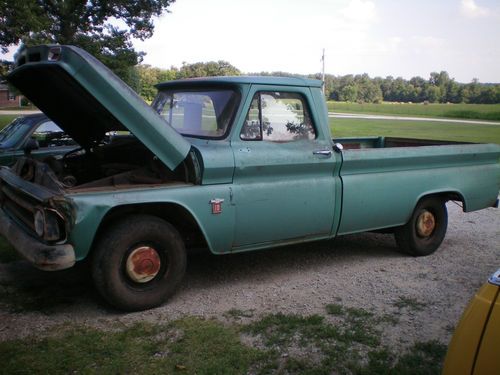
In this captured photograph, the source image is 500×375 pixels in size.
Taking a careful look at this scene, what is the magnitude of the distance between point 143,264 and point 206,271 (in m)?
1.25

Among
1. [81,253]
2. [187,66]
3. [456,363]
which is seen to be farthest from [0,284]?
[187,66]

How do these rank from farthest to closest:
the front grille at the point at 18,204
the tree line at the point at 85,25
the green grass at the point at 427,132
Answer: the green grass at the point at 427,132 → the tree line at the point at 85,25 → the front grille at the point at 18,204

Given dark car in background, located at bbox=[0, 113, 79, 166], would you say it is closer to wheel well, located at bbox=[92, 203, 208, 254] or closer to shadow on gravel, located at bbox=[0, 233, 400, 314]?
shadow on gravel, located at bbox=[0, 233, 400, 314]

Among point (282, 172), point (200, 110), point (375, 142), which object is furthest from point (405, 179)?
point (200, 110)

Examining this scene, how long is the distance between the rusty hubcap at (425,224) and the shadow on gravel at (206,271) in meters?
0.37

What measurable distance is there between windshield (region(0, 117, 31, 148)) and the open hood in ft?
9.49

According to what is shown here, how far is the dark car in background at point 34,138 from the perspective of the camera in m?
7.43

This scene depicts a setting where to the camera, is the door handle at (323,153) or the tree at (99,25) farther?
the tree at (99,25)

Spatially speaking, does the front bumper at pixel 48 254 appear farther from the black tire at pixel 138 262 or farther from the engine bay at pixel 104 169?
the engine bay at pixel 104 169

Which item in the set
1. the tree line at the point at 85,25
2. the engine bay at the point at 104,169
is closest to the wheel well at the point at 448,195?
the engine bay at the point at 104,169

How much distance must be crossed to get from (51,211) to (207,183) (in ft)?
4.05

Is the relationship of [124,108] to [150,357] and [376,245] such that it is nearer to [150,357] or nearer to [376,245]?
Answer: [150,357]

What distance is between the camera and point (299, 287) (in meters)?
4.85

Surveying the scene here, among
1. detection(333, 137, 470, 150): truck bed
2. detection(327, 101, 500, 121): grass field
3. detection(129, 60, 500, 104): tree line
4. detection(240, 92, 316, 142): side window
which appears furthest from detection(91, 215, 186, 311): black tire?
detection(129, 60, 500, 104): tree line
